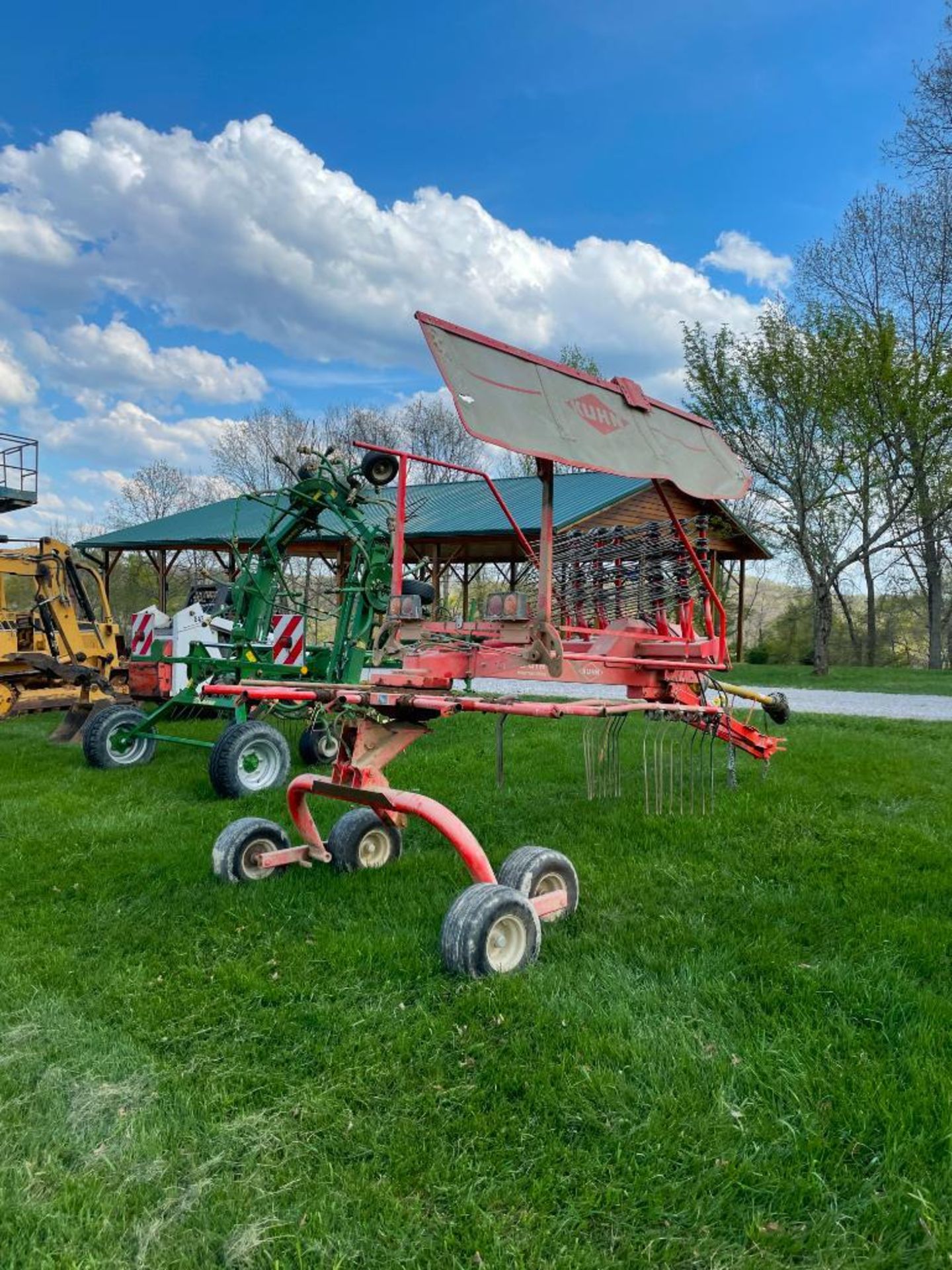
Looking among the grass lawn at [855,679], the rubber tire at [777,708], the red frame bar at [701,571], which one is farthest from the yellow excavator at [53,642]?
the grass lawn at [855,679]

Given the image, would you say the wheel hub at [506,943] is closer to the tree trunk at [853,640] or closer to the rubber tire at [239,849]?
the rubber tire at [239,849]

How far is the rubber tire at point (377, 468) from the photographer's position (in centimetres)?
699

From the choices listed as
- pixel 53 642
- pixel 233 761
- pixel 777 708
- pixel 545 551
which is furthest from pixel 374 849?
pixel 53 642

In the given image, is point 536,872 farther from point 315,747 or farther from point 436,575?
point 436,575

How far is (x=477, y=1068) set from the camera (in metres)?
2.80

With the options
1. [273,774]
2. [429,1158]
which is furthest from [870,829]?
[273,774]

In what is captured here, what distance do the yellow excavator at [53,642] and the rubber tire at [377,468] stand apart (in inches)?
231

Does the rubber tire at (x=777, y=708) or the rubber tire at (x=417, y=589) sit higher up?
the rubber tire at (x=417, y=589)

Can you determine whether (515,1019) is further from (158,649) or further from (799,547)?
(799,547)

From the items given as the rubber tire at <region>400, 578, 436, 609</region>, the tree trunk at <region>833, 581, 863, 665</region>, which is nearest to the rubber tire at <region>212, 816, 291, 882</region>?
the rubber tire at <region>400, 578, 436, 609</region>

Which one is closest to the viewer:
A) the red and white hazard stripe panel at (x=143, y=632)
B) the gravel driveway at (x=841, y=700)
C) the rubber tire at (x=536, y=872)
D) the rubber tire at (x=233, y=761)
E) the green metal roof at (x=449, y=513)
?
the rubber tire at (x=536, y=872)

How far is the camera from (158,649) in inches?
353

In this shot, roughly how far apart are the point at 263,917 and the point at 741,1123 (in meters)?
2.45

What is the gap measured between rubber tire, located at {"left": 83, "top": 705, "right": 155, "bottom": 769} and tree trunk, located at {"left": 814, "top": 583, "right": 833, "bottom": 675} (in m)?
17.4
